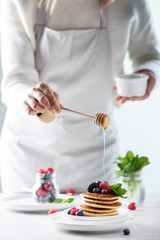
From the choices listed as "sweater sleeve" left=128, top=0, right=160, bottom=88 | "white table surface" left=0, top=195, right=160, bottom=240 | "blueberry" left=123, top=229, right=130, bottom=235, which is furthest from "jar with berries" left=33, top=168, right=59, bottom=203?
"sweater sleeve" left=128, top=0, right=160, bottom=88

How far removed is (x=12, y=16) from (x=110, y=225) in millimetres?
1245

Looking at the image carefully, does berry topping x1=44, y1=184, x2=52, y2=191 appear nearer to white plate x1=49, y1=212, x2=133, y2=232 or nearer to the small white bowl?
white plate x1=49, y1=212, x2=133, y2=232

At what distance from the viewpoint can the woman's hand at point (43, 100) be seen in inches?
59.3

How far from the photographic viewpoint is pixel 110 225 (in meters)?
1.24

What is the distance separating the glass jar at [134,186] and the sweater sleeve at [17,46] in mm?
618

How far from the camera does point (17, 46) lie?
2029mm

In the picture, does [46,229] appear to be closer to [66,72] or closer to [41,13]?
[66,72]

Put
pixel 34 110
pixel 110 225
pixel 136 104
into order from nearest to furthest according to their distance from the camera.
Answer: pixel 110 225, pixel 34 110, pixel 136 104

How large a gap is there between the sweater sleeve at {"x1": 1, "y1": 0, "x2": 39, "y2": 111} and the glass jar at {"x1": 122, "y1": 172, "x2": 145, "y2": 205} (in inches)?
24.3

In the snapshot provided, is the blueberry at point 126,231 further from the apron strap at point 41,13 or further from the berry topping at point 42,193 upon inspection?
the apron strap at point 41,13

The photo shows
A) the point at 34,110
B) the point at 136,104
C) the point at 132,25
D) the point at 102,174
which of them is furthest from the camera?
the point at 136,104

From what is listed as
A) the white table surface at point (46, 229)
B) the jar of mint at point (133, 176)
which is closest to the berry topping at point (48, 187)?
the white table surface at point (46, 229)

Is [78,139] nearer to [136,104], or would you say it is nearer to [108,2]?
[108,2]

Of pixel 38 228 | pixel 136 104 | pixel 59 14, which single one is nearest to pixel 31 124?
pixel 59 14
